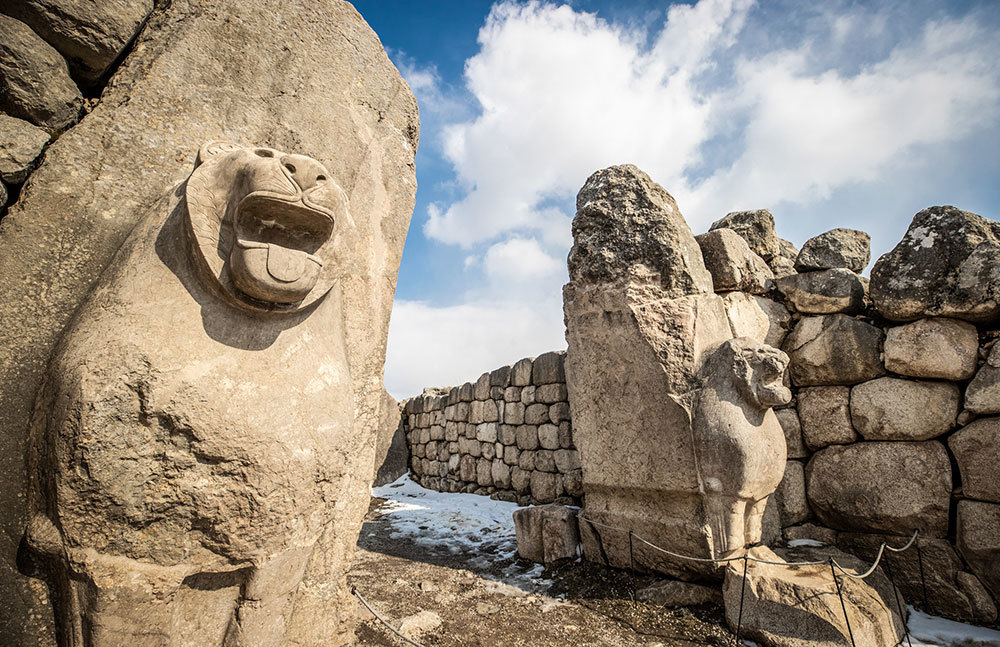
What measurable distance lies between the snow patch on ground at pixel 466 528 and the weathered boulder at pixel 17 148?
336 centimetres

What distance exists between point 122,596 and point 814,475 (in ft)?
13.7

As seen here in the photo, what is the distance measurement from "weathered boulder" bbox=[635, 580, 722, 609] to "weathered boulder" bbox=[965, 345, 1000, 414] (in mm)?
1975

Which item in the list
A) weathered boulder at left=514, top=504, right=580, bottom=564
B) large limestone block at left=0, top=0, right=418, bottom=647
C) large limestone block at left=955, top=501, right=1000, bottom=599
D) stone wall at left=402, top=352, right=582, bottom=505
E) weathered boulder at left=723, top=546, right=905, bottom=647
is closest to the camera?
large limestone block at left=0, top=0, right=418, bottom=647

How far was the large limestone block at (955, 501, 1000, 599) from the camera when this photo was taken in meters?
2.93

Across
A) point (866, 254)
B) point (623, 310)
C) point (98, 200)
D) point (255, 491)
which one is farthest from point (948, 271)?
point (98, 200)

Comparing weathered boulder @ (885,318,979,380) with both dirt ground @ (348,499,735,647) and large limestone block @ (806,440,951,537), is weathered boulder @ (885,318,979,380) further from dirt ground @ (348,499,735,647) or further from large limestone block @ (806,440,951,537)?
dirt ground @ (348,499,735,647)

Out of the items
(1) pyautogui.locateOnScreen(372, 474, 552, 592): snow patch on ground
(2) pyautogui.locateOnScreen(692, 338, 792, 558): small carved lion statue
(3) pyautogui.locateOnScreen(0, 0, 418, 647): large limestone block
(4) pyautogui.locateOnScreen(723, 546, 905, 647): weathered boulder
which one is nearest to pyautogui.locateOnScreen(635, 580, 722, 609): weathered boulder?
(4) pyautogui.locateOnScreen(723, 546, 905, 647): weathered boulder

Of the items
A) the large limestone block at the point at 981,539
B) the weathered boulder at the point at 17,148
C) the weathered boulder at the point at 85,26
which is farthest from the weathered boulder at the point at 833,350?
the weathered boulder at the point at 17,148

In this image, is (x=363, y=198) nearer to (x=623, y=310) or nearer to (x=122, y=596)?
(x=122, y=596)

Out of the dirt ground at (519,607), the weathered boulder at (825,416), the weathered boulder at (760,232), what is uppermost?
the weathered boulder at (760,232)

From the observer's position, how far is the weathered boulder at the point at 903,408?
10.7 feet

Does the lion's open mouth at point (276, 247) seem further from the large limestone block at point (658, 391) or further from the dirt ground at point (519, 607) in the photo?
the large limestone block at point (658, 391)

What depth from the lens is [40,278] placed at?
3.62ft

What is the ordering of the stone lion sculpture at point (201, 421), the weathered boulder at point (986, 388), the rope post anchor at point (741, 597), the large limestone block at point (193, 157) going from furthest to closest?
the weathered boulder at point (986, 388) < the rope post anchor at point (741, 597) < the large limestone block at point (193, 157) < the stone lion sculpture at point (201, 421)
